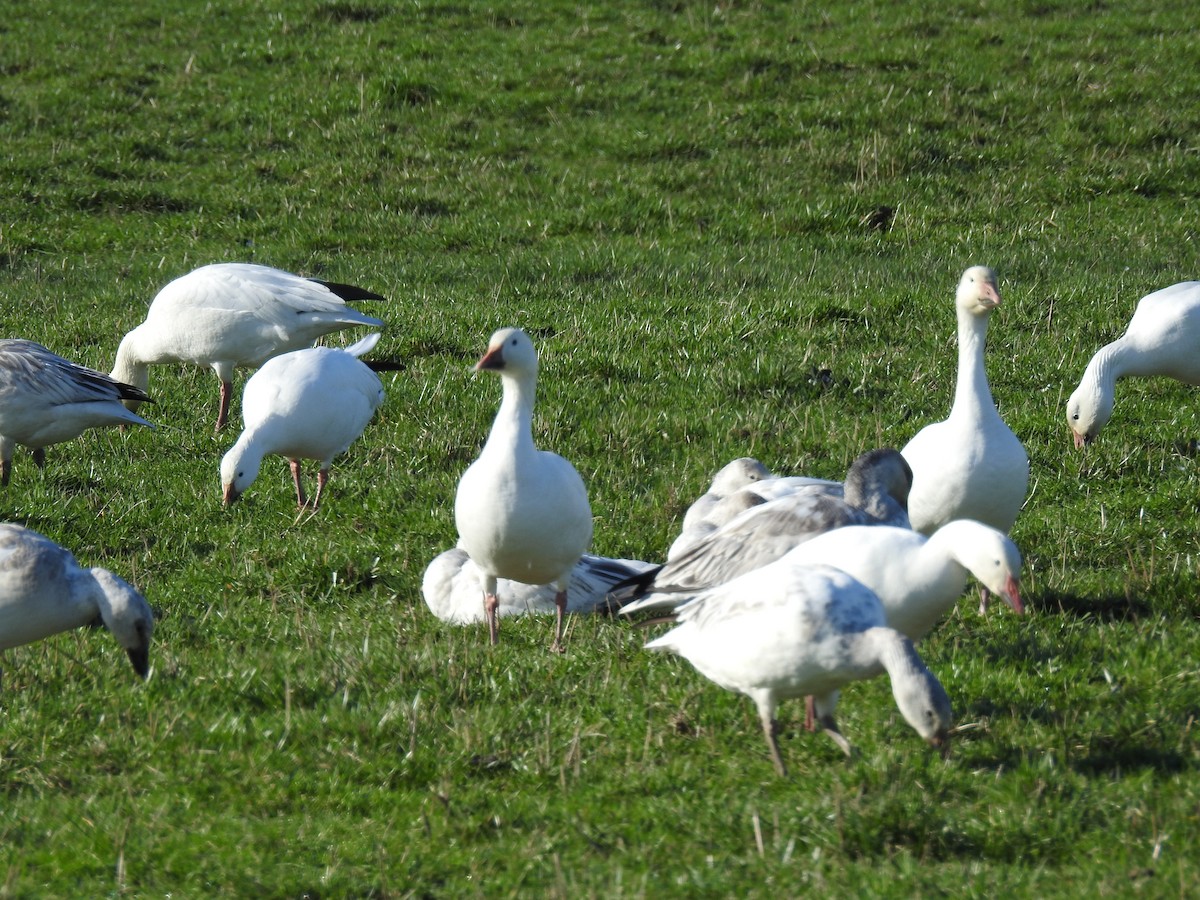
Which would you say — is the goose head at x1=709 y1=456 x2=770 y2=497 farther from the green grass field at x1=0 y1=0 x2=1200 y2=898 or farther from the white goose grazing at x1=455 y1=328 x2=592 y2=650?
the white goose grazing at x1=455 y1=328 x2=592 y2=650

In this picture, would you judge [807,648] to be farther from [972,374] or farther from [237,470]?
[237,470]

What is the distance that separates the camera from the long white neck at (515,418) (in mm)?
6316

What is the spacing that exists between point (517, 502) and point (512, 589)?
49.0 inches

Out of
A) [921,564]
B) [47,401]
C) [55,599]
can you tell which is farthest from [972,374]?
[47,401]

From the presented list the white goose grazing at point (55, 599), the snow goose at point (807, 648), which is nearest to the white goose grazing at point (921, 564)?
the snow goose at point (807, 648)

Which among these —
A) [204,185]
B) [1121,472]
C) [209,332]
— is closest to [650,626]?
[1121,472]

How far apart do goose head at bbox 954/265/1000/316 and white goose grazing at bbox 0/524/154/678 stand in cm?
423

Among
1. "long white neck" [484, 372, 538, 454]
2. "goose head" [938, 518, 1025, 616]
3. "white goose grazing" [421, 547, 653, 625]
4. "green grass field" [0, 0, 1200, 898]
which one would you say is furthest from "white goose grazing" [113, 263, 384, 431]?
"goose head" [938, 518, 1025, 616]

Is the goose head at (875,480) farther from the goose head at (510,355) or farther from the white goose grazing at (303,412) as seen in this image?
the white goose grazing at (303,412)

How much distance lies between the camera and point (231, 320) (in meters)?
10.1

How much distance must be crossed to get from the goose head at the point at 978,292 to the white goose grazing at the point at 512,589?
6.91ft

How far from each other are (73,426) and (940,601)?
5.73 m

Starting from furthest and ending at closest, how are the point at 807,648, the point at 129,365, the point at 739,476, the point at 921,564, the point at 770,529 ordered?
1. the point at 129,365
2. the point at 739,476
3. the point at 770,529
4. the point at 921,564
5. the point at 807,648

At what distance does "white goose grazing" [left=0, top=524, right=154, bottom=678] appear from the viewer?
17.7 feet
